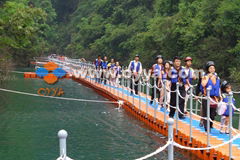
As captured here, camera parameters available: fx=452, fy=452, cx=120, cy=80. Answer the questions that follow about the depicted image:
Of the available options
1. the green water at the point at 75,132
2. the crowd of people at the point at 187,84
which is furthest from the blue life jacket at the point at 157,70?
the green water at the point at 75,132

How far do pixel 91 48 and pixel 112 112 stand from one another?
39.7 metres

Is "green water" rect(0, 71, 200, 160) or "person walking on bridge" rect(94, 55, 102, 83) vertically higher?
"person walking on bridge" rect(94, 55, 102, 83)

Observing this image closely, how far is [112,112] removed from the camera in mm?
19719

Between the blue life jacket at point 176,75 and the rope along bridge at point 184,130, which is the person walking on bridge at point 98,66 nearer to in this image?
the rope along bridge at point 184,130

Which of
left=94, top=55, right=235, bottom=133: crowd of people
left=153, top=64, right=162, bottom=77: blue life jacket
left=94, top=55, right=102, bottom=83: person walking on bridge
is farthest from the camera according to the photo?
left=94, top=55, right=102, bottom=83: person walking on bridge

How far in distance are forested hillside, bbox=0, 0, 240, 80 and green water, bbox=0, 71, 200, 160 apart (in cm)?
586

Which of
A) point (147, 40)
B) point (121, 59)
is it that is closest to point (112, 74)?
point (147, 40)

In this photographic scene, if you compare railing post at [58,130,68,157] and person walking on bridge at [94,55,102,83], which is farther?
person walking on bridge at [94,55,102,83]

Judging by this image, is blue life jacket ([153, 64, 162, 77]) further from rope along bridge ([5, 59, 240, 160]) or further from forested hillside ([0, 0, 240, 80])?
forested hillside ([0, 0, 240, 80])

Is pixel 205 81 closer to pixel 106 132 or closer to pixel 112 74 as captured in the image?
pixel 106 132

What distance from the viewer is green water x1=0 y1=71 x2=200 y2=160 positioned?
12133 millimetres

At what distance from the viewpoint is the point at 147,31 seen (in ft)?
148

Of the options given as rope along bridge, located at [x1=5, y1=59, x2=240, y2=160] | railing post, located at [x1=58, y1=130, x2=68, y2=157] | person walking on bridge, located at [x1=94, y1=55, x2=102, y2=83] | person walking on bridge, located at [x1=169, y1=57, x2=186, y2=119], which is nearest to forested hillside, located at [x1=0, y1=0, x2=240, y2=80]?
person walking on bridge, located at [x1=94, y1=55, x2=102, y2=83]

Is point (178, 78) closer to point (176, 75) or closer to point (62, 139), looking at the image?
point (176, 75)
